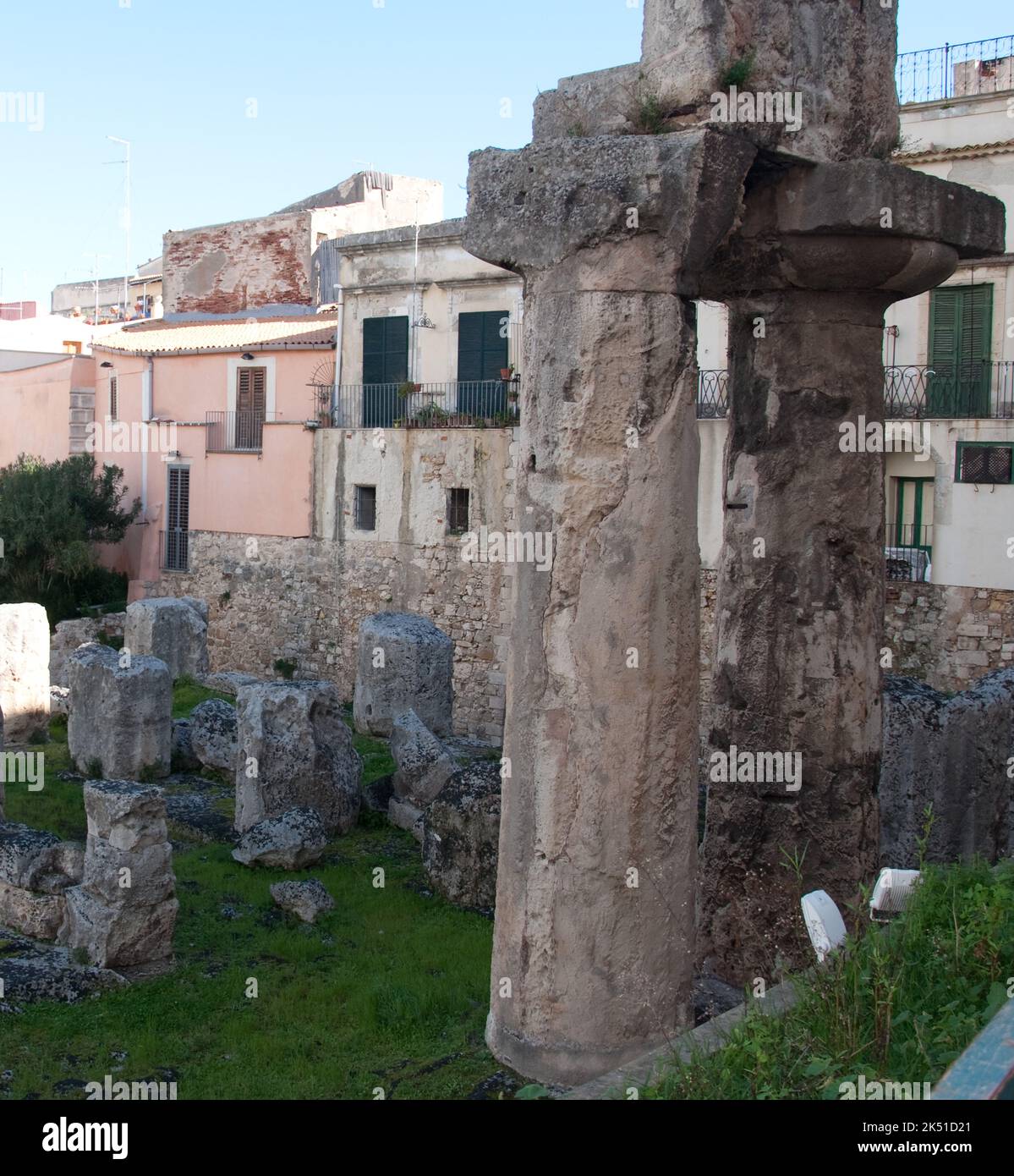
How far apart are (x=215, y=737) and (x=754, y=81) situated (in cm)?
874

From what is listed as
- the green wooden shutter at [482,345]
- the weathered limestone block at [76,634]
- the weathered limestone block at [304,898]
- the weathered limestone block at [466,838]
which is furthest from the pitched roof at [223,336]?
the weathered limestone block at [304,898]

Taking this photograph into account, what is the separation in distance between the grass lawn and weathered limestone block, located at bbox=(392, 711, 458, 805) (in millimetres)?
1564

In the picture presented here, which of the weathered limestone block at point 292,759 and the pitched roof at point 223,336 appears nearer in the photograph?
the weathered limestone block at point 292,759

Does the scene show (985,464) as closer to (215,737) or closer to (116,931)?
(215,737)

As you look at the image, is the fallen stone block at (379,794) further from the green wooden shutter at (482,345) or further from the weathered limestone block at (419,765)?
the green wooden shutter at (482,345)

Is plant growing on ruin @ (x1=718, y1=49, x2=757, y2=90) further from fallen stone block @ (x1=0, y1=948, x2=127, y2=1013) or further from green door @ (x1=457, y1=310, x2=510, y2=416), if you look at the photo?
green door @ (x1=457, y1=310, x2=510, y2=416)

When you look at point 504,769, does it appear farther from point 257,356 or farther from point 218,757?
point 257,356

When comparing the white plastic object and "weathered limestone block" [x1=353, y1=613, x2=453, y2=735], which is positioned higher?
the white plastic object

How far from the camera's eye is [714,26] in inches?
229

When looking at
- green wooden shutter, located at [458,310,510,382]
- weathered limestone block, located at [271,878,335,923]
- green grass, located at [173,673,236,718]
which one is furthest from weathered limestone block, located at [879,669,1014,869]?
green wooden shutter, located at [458,310,510,382]

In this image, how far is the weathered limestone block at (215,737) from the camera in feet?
42.2

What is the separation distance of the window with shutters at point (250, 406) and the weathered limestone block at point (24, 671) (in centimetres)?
1126

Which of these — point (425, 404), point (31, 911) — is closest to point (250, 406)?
point (425, 404)

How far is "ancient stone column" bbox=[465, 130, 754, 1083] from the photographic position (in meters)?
5.32
